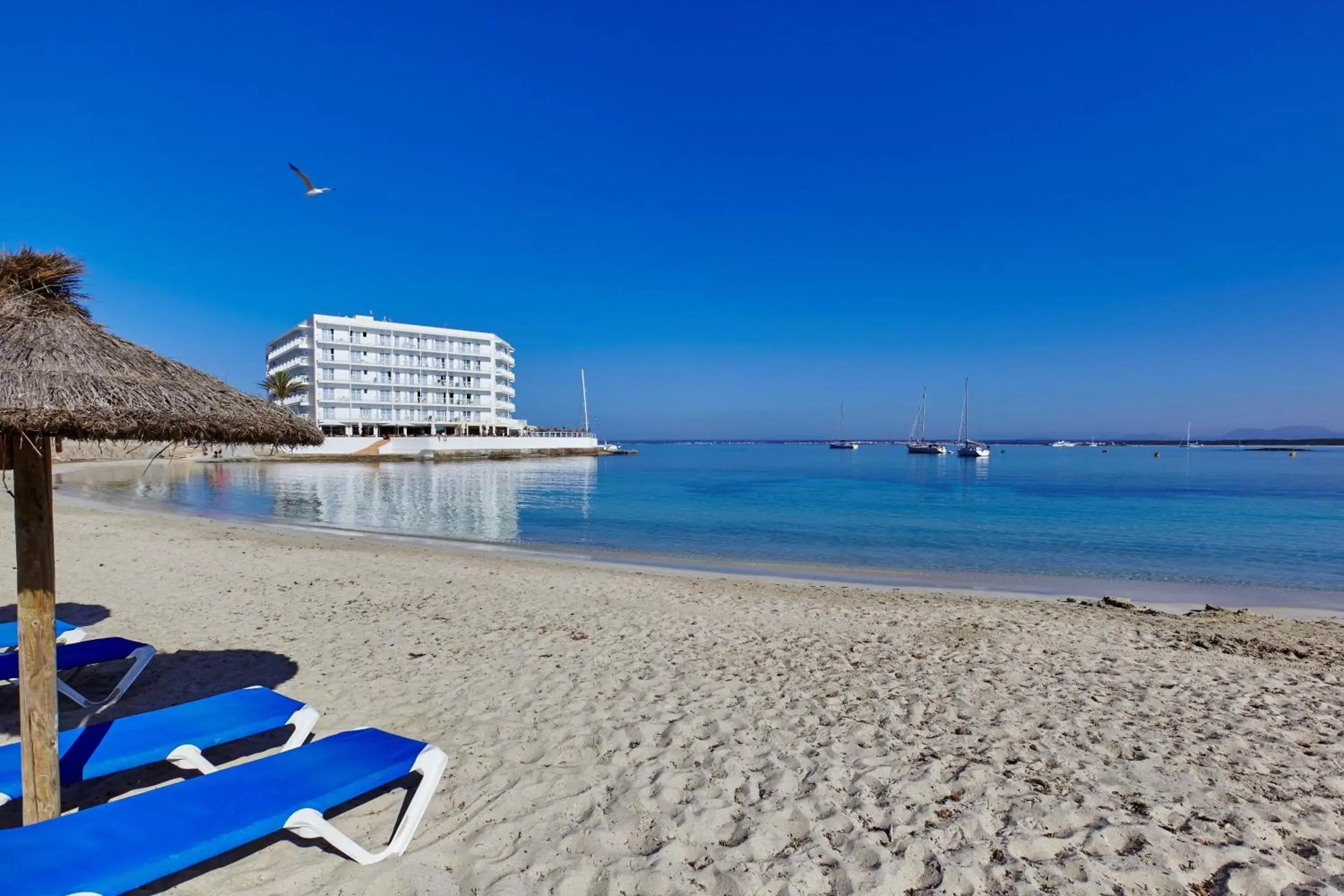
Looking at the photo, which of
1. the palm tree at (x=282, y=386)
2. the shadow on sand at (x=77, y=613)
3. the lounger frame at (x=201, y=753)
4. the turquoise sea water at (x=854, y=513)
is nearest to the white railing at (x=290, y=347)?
the palm tree at (x=282, y=386)

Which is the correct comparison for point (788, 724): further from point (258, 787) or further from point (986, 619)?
point (986, 619)

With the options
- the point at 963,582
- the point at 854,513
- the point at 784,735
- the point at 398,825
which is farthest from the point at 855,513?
the point at 398,825

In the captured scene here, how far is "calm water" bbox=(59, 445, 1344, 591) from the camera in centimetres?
1775

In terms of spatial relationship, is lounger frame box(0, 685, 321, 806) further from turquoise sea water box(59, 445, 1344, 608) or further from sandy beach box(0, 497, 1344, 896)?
turquoise sea water box(59, 445, 1344, 608)

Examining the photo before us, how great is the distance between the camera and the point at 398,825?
3.65 m

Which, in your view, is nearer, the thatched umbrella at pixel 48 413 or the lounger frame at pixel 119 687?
the thatched umbrella at pixel 48 413

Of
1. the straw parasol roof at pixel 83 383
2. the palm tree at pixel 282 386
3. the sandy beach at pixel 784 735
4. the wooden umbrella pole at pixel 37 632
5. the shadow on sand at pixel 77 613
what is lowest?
the sandy beach at pixel 784 735

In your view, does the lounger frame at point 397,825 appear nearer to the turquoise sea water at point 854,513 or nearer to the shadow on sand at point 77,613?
the shadow on sand at point 77,613

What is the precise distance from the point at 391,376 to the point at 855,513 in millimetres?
71864

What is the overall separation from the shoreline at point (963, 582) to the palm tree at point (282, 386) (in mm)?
66115

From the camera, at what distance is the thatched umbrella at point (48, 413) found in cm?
297

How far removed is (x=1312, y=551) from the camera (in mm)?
18969

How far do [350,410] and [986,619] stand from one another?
85.0m

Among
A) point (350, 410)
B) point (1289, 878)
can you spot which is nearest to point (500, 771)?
point (1289, 878)
